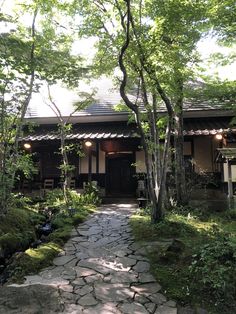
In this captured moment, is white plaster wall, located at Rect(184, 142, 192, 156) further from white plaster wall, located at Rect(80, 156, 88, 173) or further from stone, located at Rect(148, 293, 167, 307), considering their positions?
stone, located at Rect(148, 293, 167, 307)

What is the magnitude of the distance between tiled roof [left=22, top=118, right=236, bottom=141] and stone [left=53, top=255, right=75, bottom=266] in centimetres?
782

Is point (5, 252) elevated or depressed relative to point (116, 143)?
depressed

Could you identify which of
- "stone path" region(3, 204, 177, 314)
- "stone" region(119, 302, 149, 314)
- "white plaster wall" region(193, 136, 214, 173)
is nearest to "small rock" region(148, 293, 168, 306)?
"stone path" region(3, 204, 177, 314)

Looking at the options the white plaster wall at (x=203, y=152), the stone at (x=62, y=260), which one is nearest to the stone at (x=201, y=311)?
the stone at (x=62, y=260)

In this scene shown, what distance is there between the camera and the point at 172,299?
469cm

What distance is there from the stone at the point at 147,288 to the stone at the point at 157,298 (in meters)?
0.08

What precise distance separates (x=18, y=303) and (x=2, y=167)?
424 centimetres

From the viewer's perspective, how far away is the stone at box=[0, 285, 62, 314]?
433 centimetres

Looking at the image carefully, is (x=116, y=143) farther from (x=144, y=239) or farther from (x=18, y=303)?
(x=18, y=303)

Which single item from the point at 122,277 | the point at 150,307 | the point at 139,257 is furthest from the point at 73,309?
the point at 139,257

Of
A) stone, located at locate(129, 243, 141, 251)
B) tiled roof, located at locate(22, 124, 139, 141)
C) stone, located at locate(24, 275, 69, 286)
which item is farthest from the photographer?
tiled roof, located at locate(22, 124, 139, 141)

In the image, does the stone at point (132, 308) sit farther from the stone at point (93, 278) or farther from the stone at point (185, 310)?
the stone at point (93, 278)

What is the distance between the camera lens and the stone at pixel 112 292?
468cm

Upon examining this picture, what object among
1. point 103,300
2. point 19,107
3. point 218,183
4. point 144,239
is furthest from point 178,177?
point 103,300
